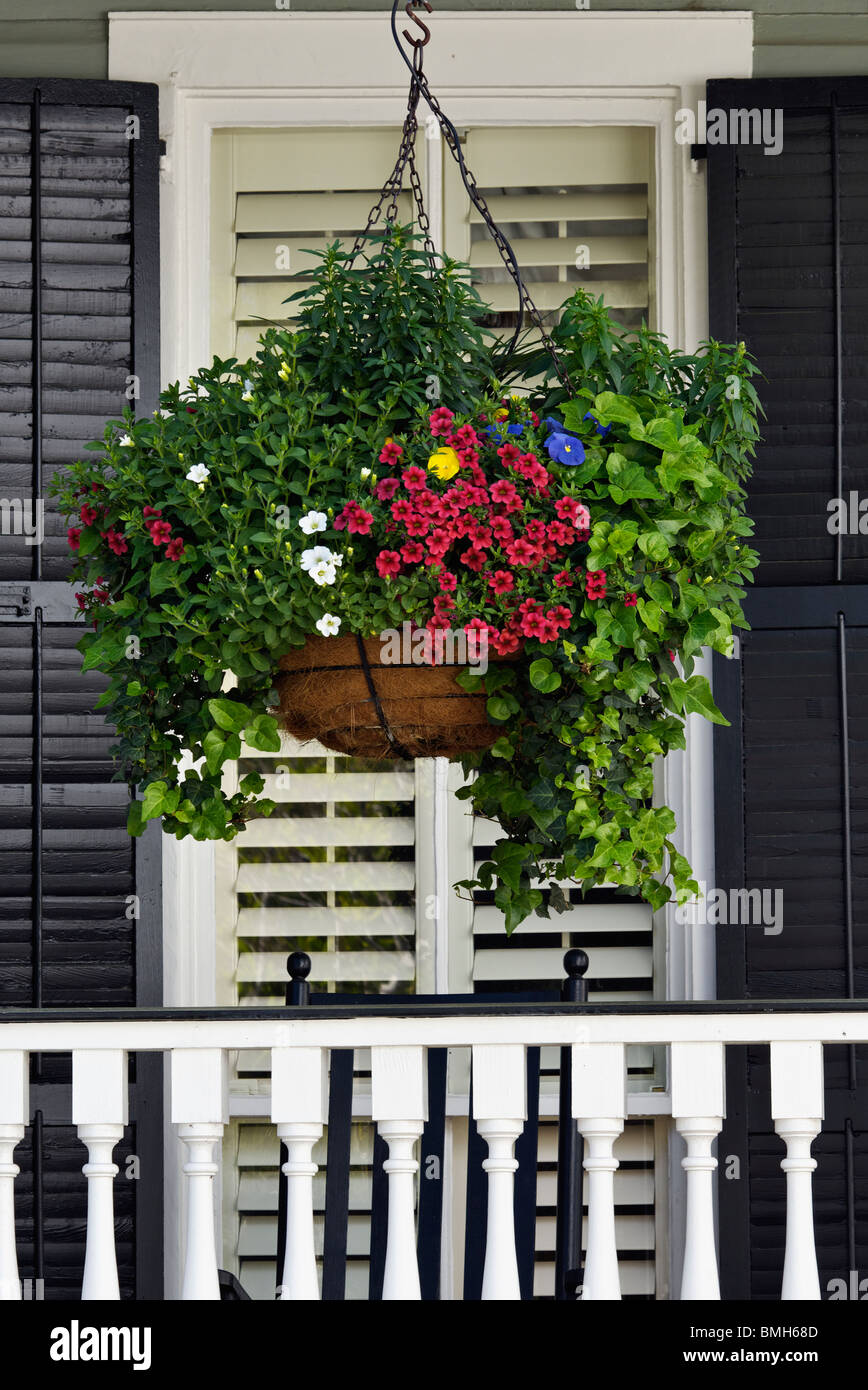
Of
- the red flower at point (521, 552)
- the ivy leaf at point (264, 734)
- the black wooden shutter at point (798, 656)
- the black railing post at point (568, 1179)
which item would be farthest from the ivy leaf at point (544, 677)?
the black wooden shutter at point (798, 656)

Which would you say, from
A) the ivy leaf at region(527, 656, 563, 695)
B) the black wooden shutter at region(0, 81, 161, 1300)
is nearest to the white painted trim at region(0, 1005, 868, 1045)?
the ivy leaf at region(527, 656, 563, 695)

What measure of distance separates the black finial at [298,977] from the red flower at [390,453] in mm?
701

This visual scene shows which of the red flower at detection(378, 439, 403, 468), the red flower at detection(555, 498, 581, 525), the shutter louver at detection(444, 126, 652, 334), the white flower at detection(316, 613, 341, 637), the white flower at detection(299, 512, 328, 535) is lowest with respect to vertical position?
the white flower at detection(316, 613, 341, 637)

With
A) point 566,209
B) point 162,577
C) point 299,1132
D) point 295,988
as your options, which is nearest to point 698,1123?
point 299,1132

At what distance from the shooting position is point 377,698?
1.84 meters

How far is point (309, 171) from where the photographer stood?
3.11m

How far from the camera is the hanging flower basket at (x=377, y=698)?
1818 millimetres

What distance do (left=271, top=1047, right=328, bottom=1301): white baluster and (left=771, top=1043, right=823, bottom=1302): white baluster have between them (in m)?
0.56

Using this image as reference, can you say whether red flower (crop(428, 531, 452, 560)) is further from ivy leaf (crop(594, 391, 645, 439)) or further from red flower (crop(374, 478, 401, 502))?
ivy leaf (crop(594, 391, 645, 439))

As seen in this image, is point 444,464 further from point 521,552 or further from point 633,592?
point 633,592

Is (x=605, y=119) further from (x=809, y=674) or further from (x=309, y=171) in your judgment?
(x=809, y=674)

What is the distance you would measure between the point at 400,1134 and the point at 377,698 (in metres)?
0.53

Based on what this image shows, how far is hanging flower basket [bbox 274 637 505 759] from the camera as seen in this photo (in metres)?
1.82

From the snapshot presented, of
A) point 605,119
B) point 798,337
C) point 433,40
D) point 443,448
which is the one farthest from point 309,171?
point 443,448
